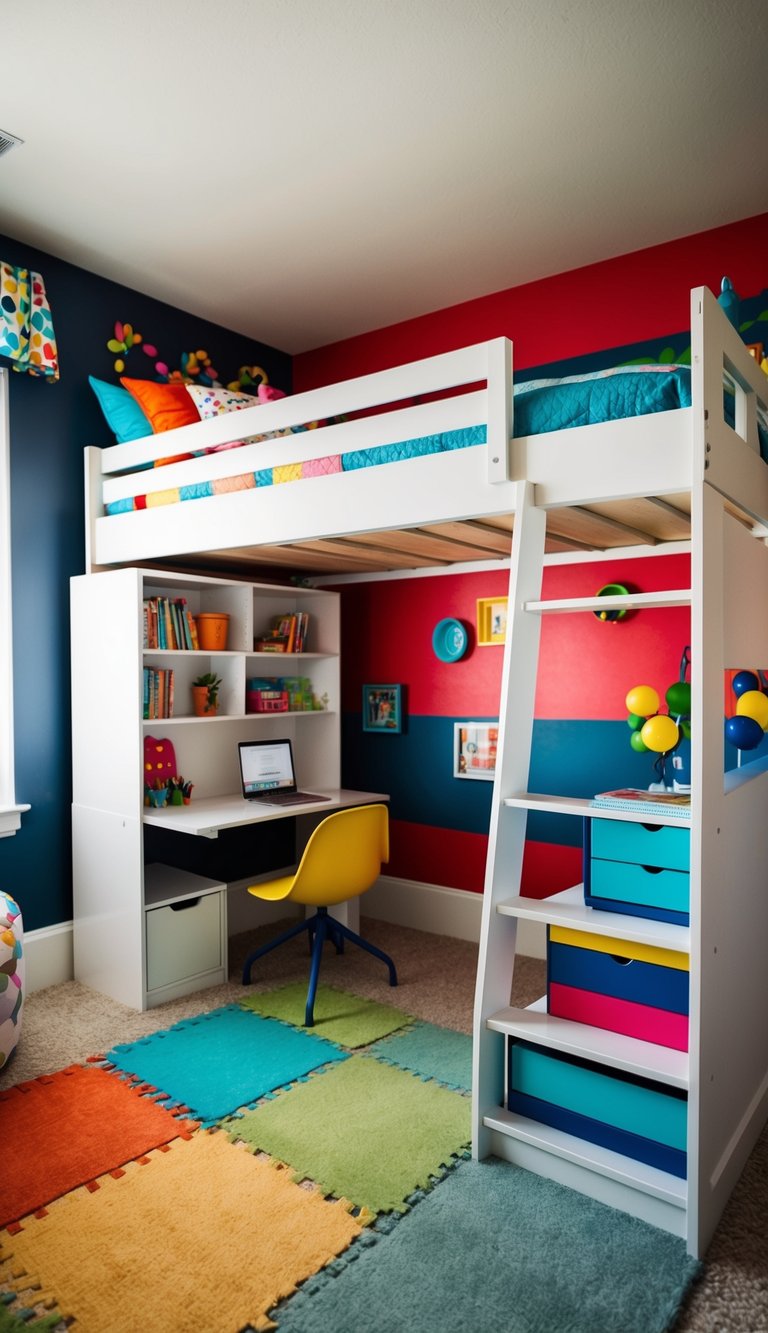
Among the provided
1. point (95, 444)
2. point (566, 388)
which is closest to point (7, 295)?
point (95, 444)

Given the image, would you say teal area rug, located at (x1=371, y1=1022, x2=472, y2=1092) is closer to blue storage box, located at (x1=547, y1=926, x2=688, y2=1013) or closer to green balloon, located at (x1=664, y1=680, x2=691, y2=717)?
blue storage box, located at (x1=547, y1=926, x2=688, y2=1013)

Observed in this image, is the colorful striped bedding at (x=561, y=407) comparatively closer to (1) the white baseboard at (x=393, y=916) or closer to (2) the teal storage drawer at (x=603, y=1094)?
(2) the teal storage drawer at (x=603, y=1094)

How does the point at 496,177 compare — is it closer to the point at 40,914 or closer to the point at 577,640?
the point at 577,640

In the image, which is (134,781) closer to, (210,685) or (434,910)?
(210,685)

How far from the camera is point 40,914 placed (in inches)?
130

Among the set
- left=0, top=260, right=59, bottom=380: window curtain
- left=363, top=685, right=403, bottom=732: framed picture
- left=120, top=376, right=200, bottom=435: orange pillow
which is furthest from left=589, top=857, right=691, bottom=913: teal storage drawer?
left=0, top=260, right=59, bottom=380: window curtain

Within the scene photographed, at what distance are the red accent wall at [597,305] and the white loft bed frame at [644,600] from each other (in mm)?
1059

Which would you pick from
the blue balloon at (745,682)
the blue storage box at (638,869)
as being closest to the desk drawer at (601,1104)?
the blue storage box at (638,869)

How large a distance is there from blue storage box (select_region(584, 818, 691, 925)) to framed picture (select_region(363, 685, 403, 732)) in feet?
6.66

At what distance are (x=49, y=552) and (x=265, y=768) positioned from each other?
4.29 feet

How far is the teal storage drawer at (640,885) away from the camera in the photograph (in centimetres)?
195

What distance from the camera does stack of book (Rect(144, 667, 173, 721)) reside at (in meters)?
3.29

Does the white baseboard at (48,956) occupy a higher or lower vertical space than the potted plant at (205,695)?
lower

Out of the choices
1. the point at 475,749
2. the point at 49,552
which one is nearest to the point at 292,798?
the point at 475,749
